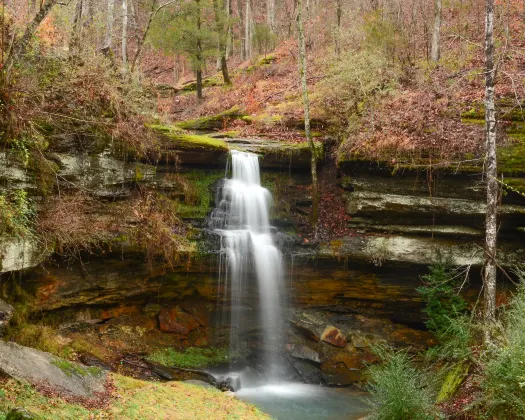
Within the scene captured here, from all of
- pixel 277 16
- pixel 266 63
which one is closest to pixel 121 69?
pixel 266 63

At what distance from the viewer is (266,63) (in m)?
25.8

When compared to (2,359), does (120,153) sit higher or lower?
higher

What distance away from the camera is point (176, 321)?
12.7 m

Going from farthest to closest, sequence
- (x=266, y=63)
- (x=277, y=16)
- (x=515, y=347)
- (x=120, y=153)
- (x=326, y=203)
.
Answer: (x=277, y=16) < (x=266, y=63) < (x=326, y=203) < (x=120, y=153) < (x=515, y=347)

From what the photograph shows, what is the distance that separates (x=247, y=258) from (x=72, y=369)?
19.3ft

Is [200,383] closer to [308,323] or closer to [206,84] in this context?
[308,323]

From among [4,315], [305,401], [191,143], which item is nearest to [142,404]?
[4,315]

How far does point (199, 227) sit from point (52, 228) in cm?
411

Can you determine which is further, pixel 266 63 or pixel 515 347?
pixel 266 63

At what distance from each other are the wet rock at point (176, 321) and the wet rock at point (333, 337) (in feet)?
12.5

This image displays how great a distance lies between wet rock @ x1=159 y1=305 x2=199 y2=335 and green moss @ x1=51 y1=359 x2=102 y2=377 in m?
4.18

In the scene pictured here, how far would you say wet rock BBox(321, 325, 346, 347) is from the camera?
1288 cm

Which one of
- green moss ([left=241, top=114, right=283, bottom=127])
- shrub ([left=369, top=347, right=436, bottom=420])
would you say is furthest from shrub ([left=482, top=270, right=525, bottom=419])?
green moss ([left=241, top=114, right=283, bottom=127])

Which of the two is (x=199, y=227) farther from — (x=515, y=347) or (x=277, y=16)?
(x=277, y=16)
